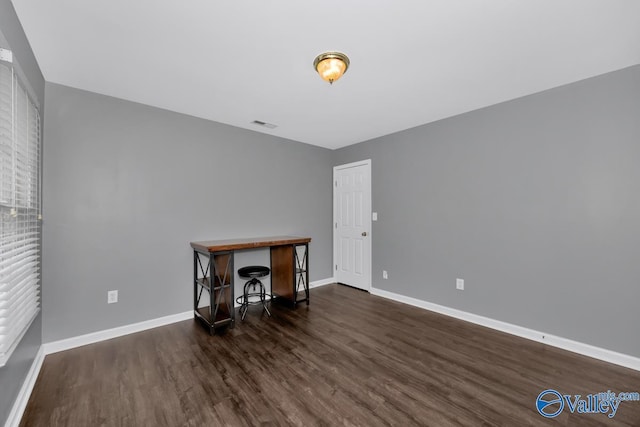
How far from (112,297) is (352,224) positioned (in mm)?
3260

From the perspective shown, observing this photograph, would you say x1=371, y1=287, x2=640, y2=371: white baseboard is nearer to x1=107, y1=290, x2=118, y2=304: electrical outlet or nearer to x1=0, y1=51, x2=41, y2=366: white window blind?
x1=107, y1=290, x2=118, y2=304: electrical outlet

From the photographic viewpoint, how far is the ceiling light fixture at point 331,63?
1.94 metres

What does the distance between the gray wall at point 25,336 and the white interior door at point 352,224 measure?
3.64 metres

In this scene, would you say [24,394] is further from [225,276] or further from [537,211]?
[537,211]

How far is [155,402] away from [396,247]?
312 cm

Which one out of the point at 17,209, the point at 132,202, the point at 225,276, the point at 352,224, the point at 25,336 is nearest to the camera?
the point at 17,209

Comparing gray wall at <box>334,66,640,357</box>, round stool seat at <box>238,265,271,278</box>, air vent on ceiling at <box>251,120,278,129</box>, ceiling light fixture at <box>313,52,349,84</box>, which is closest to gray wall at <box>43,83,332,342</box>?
air vent on ceiling at <box>251,120,278,129</box>

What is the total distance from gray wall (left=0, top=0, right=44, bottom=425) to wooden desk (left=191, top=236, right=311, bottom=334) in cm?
126

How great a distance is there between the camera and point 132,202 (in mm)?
2766

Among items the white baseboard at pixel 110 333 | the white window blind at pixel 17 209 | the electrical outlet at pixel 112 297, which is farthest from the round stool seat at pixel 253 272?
the white window blind at pixel 17 209

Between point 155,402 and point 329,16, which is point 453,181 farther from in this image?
point 155,402

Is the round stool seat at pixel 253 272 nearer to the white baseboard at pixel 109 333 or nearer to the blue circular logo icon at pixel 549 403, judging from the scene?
the white baseboard at pixel 109 333

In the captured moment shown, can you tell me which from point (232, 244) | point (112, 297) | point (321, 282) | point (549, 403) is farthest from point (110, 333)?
point (549, 403)

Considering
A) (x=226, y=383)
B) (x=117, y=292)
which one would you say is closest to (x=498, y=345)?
(x=226, y=383)
